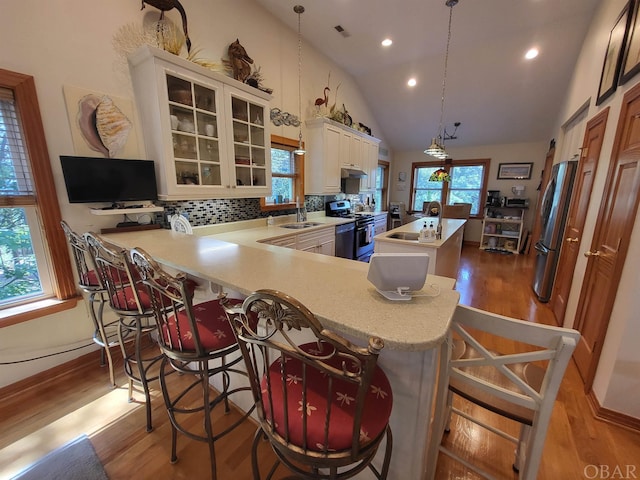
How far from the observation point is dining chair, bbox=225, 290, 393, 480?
589 millimetres

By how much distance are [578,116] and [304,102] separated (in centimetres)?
357

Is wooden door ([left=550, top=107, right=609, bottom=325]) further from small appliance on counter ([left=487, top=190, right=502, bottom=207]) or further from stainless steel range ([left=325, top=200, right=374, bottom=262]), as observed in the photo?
small appliance on counter ([left=487, top=190, right=502, bottom=207])

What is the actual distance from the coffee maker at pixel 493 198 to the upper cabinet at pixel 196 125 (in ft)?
17.7

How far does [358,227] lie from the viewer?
432cm

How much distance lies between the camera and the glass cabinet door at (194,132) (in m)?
2.17

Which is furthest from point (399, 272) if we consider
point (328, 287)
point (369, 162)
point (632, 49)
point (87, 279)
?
point (369, 162)

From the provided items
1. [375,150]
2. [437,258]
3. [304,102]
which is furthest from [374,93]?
[437,258]

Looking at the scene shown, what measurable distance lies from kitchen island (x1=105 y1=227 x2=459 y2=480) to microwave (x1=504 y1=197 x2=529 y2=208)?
571 centimetres

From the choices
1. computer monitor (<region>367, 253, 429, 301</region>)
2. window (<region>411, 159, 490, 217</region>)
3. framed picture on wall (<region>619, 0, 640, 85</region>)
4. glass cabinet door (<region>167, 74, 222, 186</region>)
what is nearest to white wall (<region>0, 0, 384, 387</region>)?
glass cabinet door (<region>167, 74, 222, 186</region>)

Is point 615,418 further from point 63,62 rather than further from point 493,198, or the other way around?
point 493,198

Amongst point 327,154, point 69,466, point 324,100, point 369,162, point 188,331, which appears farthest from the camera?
point 369,162

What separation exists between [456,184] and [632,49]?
4.98 metres

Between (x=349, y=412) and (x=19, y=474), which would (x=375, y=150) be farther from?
(x=19, y=474)

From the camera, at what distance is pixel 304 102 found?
3.82 meters
